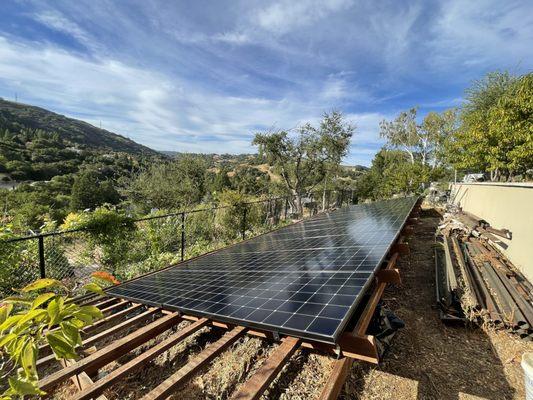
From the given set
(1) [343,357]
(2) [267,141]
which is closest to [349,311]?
(1) [343,357]

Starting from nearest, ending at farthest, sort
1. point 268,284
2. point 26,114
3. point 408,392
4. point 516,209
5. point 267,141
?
point 408,392
point 268,284
point 516,209
point 267,141
point 26,114

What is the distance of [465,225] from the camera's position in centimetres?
981

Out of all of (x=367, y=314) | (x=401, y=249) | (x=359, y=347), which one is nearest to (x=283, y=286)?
(x=367, y=314)

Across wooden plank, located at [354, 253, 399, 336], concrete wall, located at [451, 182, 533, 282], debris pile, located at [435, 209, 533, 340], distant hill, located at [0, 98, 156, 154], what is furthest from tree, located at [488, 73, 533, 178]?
distant hill, located at [0, 98, 156, 154]

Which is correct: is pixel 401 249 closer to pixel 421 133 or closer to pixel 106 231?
pixel 106 231

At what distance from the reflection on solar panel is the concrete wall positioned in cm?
300

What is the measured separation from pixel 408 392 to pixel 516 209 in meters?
6.67

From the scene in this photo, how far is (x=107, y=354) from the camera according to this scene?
249 centimetres

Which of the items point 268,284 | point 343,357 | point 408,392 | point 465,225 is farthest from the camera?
point 465,225

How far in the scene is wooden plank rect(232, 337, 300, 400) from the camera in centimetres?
179

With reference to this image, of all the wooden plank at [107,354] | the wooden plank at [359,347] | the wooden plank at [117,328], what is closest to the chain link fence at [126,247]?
the wooden plank at [107,354]

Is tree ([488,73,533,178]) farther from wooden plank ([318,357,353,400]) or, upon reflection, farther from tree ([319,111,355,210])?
wooden plank ([318,357,353,400])

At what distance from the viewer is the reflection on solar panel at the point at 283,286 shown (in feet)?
7.29

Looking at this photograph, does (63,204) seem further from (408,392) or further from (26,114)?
(26,114)
